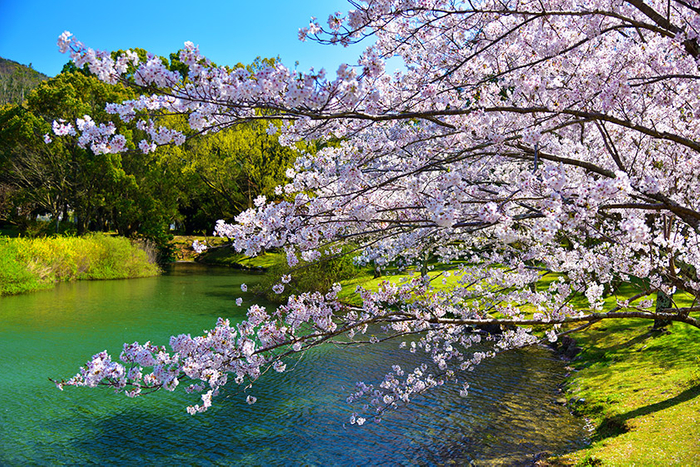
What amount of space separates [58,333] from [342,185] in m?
12.4

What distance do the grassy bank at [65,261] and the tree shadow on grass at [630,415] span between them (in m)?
21.5

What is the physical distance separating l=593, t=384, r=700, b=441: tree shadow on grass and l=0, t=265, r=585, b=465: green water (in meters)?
0.39

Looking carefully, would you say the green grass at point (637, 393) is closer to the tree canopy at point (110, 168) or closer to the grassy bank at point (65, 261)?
the grassy bank at point (65, 261)

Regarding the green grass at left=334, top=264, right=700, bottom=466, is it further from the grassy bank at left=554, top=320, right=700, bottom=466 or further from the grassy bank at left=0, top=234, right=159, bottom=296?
the grassy bank at left=0, top=234, right=159, bottom=296

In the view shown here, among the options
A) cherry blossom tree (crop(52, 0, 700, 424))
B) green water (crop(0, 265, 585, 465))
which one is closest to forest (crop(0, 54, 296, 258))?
green water (crop(0, 265, 585, 465))

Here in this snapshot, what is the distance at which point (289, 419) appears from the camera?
26.7ft

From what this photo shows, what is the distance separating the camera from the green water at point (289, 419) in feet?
22.5

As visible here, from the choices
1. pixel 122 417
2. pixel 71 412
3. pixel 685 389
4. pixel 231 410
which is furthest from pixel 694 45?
pixel 71 412

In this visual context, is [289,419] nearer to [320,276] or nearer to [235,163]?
[320,276]

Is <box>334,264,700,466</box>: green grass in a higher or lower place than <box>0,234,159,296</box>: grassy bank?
lower

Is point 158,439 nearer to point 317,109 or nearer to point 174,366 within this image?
point 174,366

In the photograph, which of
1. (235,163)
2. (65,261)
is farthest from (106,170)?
(235,163)

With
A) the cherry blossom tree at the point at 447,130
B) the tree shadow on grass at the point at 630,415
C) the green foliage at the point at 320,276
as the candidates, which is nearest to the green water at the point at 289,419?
the tree shadow on grass at the point at 630,415

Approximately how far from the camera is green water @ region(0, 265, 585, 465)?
687 centimetres
